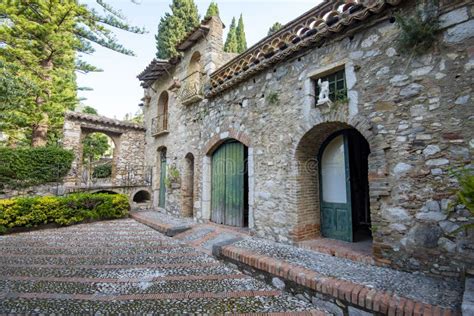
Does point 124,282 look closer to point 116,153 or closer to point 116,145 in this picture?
point 116,153

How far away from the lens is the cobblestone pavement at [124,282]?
2.56m

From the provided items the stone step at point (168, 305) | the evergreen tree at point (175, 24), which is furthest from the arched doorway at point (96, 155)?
the stone step at point (168, 305)

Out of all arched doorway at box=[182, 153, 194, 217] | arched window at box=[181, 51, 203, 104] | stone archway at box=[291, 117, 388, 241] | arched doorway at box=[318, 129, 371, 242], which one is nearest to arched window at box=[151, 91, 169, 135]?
arched window at box=[181, 51, 203, 104]

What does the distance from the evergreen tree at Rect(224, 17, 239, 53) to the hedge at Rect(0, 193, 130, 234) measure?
40.6ft

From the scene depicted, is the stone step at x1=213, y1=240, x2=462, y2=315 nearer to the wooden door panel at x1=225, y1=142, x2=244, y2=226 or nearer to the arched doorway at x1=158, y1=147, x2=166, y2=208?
the wooden door panel at x1=225, y1=142, x2=244, y2=226

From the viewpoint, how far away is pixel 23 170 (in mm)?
8453

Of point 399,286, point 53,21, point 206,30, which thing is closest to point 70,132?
point 53,21

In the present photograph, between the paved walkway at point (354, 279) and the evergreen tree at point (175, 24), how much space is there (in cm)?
1224

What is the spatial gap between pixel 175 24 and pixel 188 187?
1041cm

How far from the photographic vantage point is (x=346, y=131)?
161 inches

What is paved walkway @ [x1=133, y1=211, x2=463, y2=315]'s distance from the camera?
2.07m

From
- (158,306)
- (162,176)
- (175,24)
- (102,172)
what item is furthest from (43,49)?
(158,306)

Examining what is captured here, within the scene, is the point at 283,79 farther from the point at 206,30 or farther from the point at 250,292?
the point at 206,30

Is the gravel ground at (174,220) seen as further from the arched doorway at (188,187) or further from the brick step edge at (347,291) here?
the brick step edge at (347,291)
